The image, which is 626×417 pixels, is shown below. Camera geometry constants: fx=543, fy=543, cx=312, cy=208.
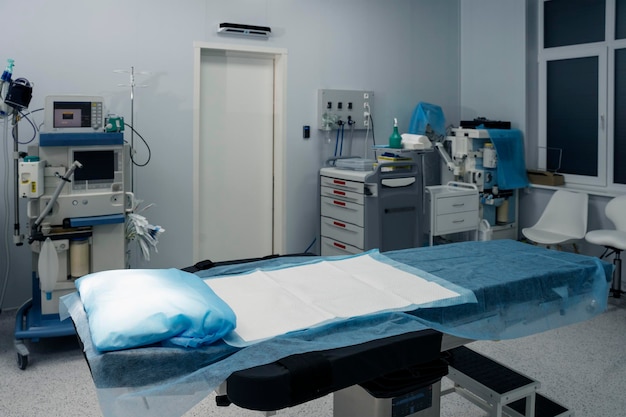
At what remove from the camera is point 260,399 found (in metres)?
1.40

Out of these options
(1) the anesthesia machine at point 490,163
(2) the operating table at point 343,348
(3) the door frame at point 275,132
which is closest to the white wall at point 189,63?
(3) the door frame at point 275,132

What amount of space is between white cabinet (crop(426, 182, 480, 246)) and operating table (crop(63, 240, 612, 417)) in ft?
7.76

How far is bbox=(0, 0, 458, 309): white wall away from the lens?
4.03m

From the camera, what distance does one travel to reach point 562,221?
16.2ft

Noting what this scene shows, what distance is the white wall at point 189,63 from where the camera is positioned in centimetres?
403

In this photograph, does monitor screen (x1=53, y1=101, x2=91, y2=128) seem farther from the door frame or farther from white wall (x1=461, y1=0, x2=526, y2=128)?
white wall (x1=461, y1=0, x2=526, y2=128)

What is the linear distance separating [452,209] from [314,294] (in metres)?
3.16

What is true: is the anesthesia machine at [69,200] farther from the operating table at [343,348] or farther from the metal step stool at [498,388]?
the metal step stool at [498,388]

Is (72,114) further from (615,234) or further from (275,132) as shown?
(615,234)

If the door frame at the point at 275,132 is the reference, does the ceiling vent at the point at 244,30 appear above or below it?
above

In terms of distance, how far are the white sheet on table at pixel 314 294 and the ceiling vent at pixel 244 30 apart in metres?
2.84

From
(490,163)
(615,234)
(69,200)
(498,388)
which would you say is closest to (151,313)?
(498,388)

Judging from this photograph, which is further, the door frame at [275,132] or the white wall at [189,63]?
the door frame at [275,132]

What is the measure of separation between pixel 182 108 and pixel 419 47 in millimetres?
2625
